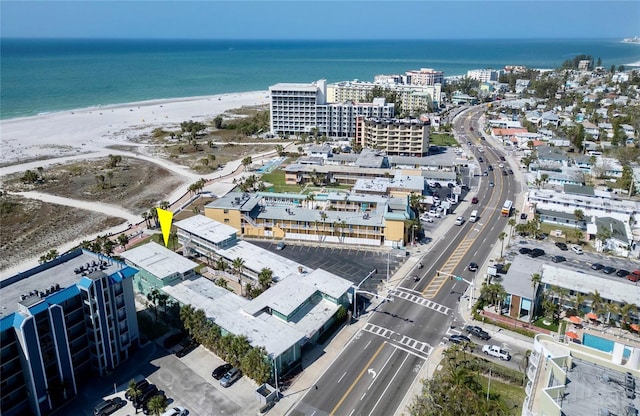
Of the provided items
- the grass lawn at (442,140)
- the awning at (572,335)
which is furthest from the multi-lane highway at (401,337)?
the grass lawn at (442,140)

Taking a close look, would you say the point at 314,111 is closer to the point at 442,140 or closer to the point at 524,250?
the point at 442,140

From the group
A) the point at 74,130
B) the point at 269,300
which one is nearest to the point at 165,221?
the point at 269,300

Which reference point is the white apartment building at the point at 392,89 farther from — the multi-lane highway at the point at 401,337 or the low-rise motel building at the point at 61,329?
the low-rise motel building at the point at 61,329

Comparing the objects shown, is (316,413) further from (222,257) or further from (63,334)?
(222,257)

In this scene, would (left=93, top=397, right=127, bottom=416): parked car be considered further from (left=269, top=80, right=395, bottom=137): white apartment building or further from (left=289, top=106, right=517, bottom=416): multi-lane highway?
(left=269, top=80, right=395, bottom=137): white apartment building

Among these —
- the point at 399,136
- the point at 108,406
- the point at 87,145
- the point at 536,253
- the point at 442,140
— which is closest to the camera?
the point at 108,406

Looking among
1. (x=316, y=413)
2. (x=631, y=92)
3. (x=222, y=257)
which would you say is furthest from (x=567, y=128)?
(x=316, y=413)
